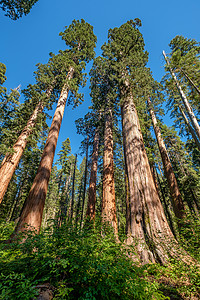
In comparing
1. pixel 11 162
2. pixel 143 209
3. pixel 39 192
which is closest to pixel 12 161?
pixel 11 162

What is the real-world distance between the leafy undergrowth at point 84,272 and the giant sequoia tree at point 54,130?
65 cm

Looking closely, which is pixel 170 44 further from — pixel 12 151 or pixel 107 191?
pixel 12 151

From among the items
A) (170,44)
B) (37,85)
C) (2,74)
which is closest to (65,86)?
(37,85)

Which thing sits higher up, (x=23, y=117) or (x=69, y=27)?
(x=69, y=27)

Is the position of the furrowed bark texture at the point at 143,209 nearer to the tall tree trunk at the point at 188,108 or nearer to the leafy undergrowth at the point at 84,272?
the leafy undergrowth at the point at 84,272

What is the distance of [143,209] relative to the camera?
354 cm

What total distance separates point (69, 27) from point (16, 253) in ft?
51.9

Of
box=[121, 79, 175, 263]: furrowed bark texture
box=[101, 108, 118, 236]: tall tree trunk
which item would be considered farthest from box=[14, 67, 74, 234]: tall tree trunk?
box=[121, 79, 175, 263]: furrowed bark texture

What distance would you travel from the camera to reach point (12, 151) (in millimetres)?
7426

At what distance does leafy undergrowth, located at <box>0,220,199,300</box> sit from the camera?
5.22 ft

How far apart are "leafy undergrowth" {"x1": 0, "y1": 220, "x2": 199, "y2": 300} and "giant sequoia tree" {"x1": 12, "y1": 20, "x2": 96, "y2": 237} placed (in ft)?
2.13

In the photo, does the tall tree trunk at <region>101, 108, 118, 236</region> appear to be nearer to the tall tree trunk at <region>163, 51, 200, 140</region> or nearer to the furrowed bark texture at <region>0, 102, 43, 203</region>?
the furrowed bark texture at <region>0, 102, 43, 203</region>

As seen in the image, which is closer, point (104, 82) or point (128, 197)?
point (128, 197)

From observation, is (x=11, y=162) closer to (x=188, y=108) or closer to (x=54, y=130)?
(x=54, y=130)
